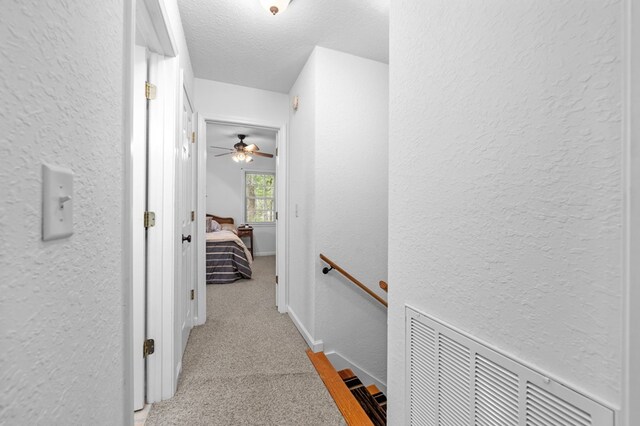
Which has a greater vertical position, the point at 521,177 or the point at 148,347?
the point at 521,177

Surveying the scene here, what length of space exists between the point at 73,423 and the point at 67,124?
59 centimetres

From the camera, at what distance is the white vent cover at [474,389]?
0.59 m

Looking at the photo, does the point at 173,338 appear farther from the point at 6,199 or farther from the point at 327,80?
the point at 327,80

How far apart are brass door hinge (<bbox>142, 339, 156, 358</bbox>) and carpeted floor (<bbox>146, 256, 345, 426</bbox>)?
0.30 m

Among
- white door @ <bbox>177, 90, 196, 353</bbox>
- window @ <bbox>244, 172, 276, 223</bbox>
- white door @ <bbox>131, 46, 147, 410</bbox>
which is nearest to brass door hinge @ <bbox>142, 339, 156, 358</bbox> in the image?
white door @ <bbox>131, 46, 147, 410</bbox>

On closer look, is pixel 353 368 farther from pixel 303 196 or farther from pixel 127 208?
pixel 127 208

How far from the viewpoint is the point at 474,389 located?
0.78m

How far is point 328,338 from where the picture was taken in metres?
2.16

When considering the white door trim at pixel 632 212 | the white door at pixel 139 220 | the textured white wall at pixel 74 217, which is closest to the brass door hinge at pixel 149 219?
the white door at pixel 139 220

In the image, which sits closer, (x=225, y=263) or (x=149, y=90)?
(x=149, y=90)

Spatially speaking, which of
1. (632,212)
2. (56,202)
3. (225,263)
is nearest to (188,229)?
(56,202)

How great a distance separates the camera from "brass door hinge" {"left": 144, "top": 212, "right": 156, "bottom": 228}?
4.89 ft

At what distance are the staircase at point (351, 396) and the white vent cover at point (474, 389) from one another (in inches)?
22.7

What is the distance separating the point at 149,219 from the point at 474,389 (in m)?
1.63
